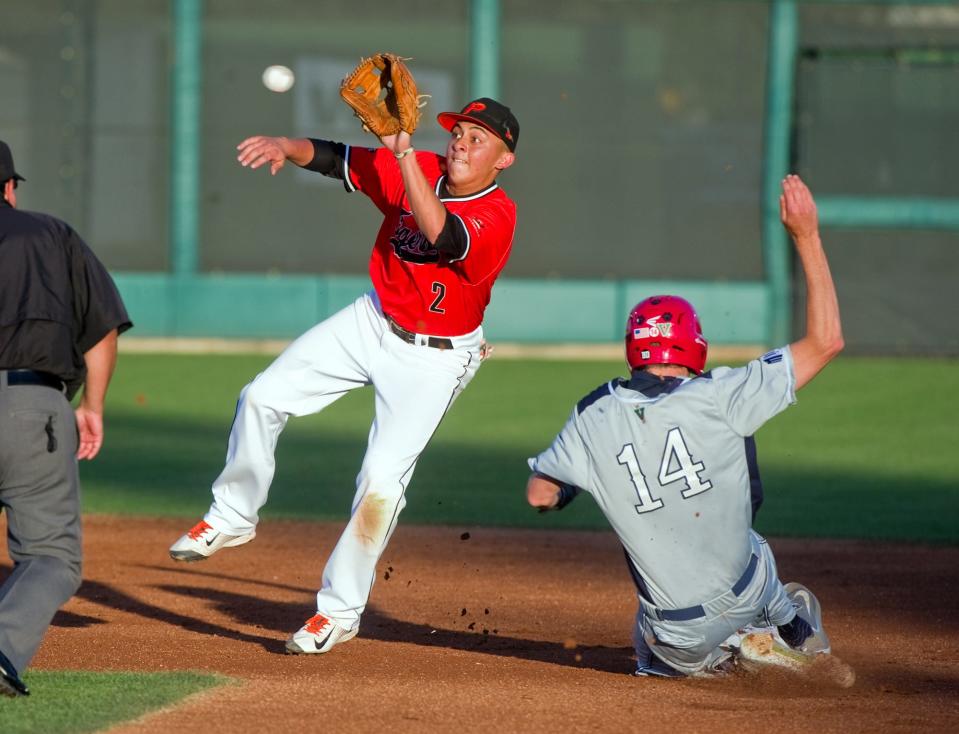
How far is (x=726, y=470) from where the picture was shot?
4.88 m

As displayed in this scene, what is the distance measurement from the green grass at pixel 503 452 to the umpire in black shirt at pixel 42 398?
448cm

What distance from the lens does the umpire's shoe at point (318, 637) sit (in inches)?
219

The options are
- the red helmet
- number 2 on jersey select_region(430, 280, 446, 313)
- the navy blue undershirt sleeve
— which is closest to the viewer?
the red helmet

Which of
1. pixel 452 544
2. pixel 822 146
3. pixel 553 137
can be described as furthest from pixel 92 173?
pixel 452 544

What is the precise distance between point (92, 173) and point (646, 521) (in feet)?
50.6

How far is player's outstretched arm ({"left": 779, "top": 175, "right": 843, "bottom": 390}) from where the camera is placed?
451 cm

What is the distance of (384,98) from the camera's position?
18.0 feet

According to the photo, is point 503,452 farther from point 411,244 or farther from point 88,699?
point 88,699

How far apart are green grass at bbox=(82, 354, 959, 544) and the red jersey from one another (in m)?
3.43

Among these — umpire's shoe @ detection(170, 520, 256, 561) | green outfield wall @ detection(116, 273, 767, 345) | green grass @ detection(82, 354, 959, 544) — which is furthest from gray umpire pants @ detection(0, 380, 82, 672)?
green outfield wall @ detection(116, 273, 767, 345)

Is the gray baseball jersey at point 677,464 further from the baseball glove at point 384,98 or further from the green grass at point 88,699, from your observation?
the green grass at point 88,699

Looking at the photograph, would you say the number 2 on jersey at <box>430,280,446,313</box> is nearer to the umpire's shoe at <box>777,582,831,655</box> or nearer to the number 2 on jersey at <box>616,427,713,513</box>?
the number 2 on jersey at <box>616,427,713,513</box>

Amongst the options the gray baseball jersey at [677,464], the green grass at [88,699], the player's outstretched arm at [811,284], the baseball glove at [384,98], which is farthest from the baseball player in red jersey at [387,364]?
the player's outstretched arm at [811,284]

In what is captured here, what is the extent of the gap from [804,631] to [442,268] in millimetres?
1916
